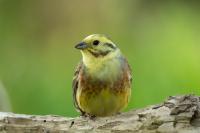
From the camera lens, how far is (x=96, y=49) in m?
3.78

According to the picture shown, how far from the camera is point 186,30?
236 inches

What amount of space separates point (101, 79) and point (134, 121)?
0.24 meters

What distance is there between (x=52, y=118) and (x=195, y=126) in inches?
21.0

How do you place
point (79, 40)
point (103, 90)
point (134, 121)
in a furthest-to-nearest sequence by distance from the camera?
point (79, 40) < point (103, 90) < point (134, 121)

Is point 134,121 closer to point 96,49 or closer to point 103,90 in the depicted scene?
point 103,90

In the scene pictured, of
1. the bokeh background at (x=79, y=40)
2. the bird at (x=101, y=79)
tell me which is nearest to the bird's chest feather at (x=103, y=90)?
the bird at (x=101, y=79)

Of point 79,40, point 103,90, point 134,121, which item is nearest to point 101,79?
point 103,90

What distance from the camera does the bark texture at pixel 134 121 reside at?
11.2 ft

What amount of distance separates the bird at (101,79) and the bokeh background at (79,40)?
0.93 meters

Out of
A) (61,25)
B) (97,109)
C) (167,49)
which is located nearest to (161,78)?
(167,49)

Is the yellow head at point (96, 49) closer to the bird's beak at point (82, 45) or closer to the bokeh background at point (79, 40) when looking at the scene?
the bird's beak at point (82, 45)

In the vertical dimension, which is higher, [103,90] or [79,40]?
[79,40]

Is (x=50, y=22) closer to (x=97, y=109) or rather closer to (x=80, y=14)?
(x=80, y=14)

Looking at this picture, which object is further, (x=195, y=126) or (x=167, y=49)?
(x=167, y=49)
